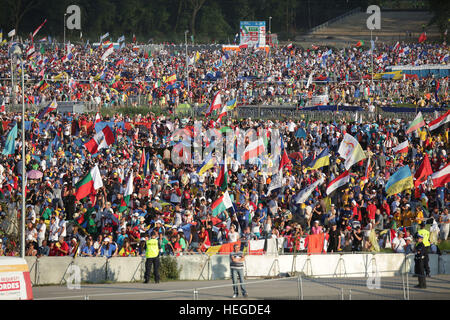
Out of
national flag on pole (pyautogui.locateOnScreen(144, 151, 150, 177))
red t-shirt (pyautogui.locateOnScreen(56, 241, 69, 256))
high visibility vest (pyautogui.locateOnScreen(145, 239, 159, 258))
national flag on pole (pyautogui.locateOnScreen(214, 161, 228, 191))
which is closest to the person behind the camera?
high visibility vest (pyautogui.locateOnScreen(145, 239, 159, 258))

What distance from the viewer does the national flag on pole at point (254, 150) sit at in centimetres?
2783

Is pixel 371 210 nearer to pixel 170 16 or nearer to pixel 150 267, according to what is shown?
pixel 150 267

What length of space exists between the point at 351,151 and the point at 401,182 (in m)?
2.64

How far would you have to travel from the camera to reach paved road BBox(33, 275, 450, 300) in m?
14.1

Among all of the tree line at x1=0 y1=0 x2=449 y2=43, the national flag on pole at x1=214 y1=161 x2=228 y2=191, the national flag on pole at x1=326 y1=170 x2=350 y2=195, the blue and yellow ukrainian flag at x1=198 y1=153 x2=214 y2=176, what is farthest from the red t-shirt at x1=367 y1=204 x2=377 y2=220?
the tree line at x1=0 y1=0 x2=449 y2=43

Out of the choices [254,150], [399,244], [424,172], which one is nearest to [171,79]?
[254,150]

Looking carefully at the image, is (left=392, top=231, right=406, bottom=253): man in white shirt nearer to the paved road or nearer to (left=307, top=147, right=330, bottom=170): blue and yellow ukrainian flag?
the paved road

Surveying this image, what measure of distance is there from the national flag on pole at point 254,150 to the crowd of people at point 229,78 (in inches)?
515

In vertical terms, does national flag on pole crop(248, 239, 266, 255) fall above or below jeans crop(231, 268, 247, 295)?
above

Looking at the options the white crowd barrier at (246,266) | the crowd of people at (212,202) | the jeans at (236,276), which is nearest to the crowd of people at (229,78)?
the crowd of people at (212,202)

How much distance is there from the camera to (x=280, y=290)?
16062mm

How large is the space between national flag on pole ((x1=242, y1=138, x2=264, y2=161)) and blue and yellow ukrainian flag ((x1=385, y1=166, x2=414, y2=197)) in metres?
6.78
